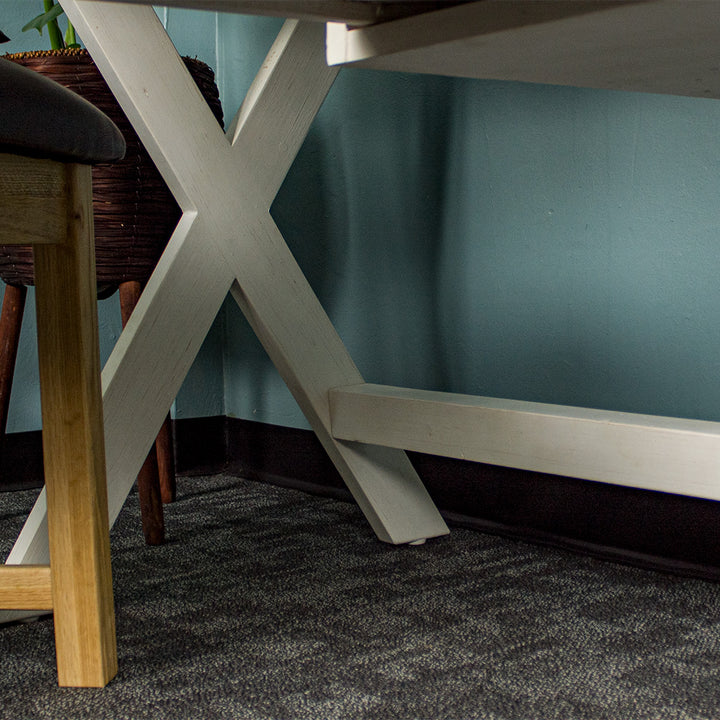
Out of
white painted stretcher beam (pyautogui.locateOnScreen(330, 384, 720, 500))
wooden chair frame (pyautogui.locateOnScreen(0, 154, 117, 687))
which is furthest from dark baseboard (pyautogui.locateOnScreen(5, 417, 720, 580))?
wooden chair frame (pyautogui.locateOnScreen(0, 154, 117, 687))

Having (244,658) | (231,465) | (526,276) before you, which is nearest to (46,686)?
(244,658)

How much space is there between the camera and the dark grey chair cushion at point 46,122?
0.72 m

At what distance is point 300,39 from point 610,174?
428mm

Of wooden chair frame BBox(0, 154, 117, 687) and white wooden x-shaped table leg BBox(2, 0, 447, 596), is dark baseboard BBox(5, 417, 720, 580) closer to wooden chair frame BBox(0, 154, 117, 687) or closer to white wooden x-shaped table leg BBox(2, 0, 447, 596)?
white wooden x-shaped table leg BBox(2, 0, 447, 596)

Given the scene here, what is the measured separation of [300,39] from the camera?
123 centimetres

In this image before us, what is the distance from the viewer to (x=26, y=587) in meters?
0.83

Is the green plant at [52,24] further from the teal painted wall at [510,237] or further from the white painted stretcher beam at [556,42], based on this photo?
the white painted stretcher beam at [556,42]

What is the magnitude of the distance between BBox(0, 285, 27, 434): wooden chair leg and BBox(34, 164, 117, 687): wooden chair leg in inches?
26.7

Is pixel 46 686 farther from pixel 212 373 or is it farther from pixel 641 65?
pixel 212 373

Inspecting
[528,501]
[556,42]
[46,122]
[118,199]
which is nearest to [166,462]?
[118,199]

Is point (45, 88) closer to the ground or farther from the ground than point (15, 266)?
farther from the ground

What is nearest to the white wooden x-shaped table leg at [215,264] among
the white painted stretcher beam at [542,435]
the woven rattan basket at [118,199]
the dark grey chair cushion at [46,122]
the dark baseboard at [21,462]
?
the white painted stretcher beam at [542,435]

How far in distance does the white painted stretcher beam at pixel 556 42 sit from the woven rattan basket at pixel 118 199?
636mm

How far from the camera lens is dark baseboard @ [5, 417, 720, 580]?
115 centimetres
